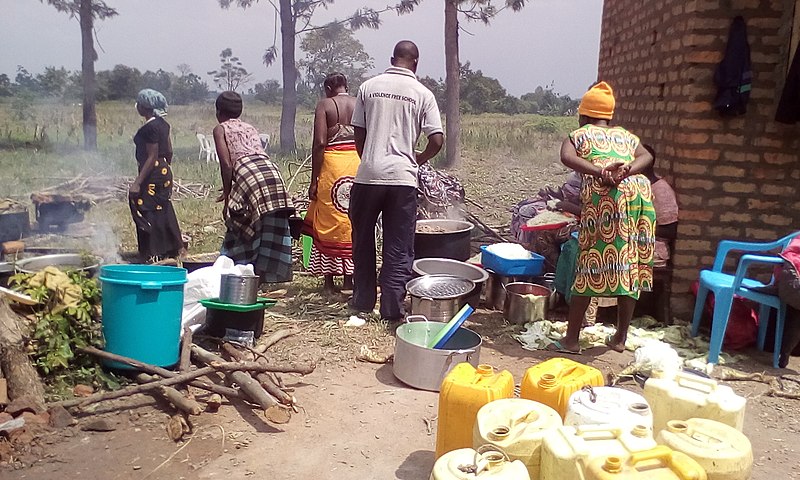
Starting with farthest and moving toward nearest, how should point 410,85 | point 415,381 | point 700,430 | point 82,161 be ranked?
1. point 82,161
2. point 410,85
3. point 415,381
4. point 700,430

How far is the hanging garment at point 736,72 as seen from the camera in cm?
500

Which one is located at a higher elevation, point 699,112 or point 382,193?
point 699,112

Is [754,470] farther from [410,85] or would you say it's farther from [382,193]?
[410,85]

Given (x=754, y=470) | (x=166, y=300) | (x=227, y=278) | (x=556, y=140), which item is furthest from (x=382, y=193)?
(x=556, y=140)

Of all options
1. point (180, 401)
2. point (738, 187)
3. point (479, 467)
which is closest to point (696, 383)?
point (479, 467)

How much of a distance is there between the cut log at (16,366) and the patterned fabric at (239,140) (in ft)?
8.56

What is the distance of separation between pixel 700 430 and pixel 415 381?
6.40 feet

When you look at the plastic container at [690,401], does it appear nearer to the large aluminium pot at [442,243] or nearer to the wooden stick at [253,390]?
the wooden stick at [253,390]

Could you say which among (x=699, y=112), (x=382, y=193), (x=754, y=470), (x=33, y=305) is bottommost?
(x=754, y=470)

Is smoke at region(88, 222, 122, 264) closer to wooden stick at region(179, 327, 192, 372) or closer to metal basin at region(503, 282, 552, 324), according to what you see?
wooden stick at region(179, 327, 192, 372)

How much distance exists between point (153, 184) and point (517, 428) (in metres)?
5.29

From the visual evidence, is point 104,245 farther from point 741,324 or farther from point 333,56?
point 333,56

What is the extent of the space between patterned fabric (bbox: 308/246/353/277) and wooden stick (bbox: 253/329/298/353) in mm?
962

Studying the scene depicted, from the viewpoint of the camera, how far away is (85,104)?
1537cm
